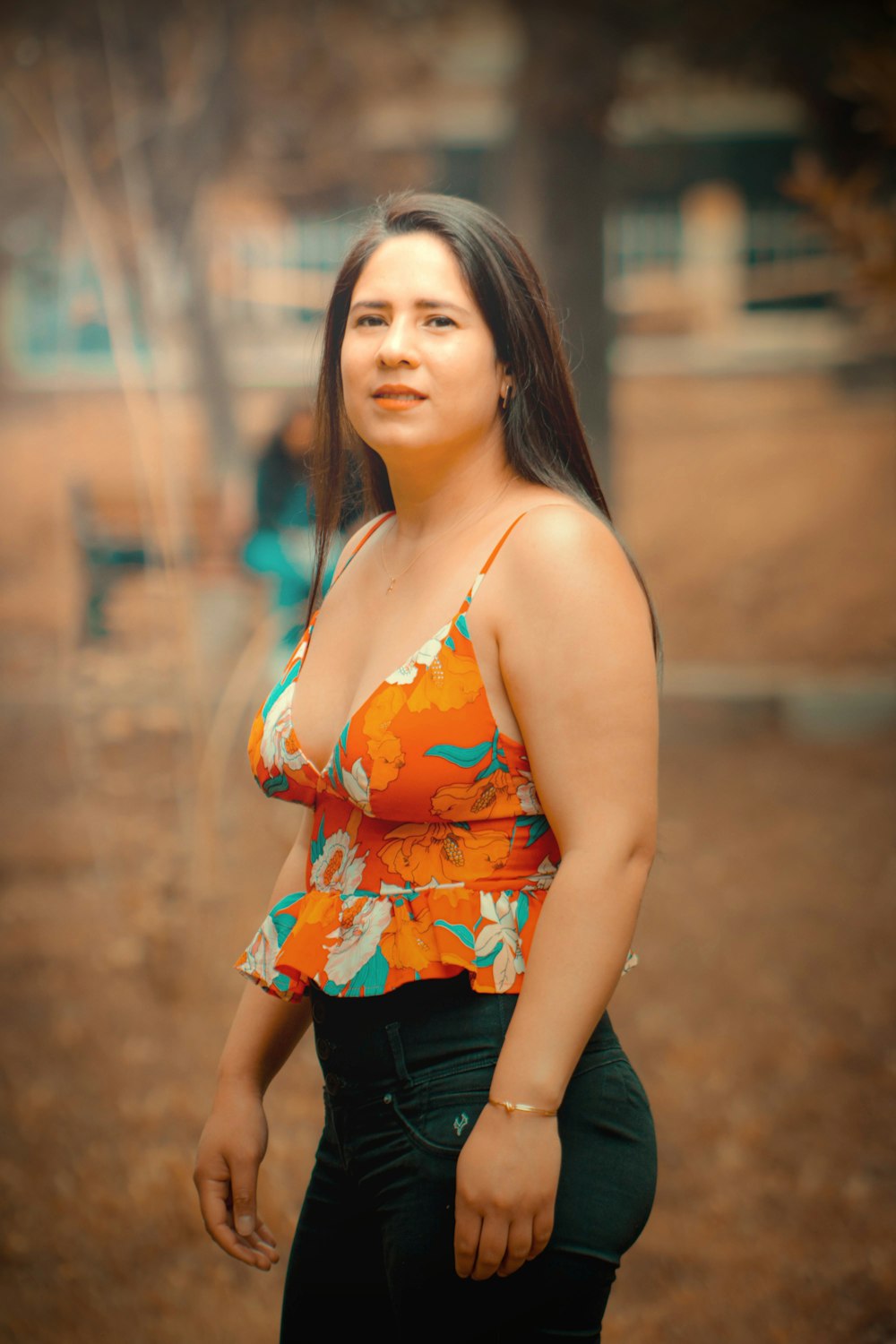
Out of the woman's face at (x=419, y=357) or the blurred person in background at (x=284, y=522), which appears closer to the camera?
the woman's face at (x=419, y=357)

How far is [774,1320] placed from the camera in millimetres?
2801

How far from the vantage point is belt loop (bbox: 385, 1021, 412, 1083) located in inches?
52.2

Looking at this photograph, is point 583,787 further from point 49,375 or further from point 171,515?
point 49,375

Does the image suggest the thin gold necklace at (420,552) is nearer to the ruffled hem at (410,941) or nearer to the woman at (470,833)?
the woman at (470,833)

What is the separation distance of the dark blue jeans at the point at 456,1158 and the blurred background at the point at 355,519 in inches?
66.6

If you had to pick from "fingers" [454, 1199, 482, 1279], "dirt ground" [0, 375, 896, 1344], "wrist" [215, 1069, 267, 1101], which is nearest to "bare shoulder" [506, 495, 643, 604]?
"fingers" [454, 1199, 482, 1279]

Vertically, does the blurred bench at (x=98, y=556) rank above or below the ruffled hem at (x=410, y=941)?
below

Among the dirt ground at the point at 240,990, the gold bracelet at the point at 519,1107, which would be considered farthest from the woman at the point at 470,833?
the dirt ground at the point at 240,990

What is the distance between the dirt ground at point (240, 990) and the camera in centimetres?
296

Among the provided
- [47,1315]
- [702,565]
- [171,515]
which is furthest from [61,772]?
[702,565]

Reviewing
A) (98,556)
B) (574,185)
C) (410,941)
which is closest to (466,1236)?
(410,941)

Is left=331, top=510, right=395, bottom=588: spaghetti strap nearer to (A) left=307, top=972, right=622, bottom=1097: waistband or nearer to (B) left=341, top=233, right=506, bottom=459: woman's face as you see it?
(B) left=341, top=233, right=506, bottom=459: woman's face

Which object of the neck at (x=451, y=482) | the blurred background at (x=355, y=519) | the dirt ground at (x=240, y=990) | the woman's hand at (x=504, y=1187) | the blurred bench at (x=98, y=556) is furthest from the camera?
the blurred bench at (x=98, y=556)

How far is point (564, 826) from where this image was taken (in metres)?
1.27
